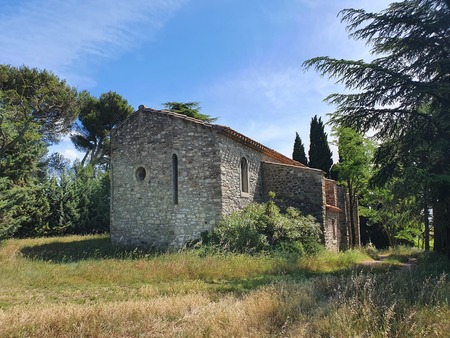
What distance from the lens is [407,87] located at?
1125 centimetres

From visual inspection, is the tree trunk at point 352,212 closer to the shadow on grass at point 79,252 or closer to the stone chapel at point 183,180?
the stone chapel at point 183,180

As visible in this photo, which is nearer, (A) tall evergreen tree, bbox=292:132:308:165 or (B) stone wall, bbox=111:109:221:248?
(B) stone wall, bbox=111:109:221:248

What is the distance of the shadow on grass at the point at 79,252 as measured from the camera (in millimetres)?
14562

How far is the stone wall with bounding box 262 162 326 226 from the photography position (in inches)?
706

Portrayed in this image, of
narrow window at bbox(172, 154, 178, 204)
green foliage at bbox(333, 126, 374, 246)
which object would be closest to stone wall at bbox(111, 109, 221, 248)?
narrow window at bbox(172, 154, 178, 204)

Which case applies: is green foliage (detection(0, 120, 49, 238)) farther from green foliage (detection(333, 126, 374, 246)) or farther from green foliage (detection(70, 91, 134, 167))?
green foliage (detection(333, 126, 374, 246))

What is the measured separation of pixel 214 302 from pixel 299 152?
26527 mm

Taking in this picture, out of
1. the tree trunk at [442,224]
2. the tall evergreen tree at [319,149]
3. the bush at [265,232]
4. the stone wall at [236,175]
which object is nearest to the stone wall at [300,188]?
the stone wall at [236,175]

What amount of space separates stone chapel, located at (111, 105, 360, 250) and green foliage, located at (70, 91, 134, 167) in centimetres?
1599

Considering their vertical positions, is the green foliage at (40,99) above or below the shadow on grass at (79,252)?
above

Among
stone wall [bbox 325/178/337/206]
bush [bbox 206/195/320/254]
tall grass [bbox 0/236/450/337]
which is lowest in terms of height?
tall grass [bbox 0/236/450/337]

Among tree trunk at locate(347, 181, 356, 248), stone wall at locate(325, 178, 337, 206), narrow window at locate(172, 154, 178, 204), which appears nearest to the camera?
narrow window at locate(172, 154, 178, 204)

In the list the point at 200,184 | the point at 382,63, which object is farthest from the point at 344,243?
the point at 382,63

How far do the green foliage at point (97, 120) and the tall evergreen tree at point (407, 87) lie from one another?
25.1m
